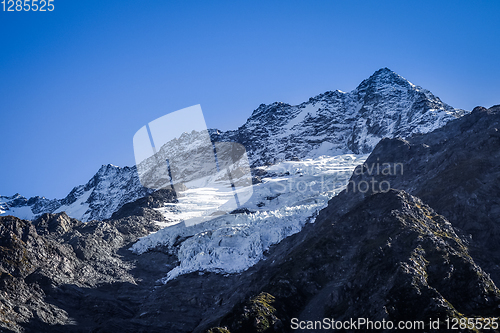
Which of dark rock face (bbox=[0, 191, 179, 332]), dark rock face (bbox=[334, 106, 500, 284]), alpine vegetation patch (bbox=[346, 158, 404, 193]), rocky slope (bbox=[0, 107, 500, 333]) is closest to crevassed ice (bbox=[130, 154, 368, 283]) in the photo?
rocky slope (bbox=[0, 107, 500, 333])

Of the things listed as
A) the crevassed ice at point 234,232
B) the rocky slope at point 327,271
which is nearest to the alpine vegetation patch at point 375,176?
the rocky slope at point 327,271

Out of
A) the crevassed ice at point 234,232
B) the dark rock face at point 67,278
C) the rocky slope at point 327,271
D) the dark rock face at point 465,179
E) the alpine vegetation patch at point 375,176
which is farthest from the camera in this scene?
the alpine vegetation patch at point 375,176

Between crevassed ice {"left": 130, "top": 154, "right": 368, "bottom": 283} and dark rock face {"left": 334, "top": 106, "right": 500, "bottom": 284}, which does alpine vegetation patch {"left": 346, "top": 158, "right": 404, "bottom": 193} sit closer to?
dark rock face {"left": 334, "top": 106, "right": 500, "bottom": 284}

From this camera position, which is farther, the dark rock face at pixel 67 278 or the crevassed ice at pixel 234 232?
the crevassed ice at pixel 234 232

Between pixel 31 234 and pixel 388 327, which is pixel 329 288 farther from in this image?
pixel 31 234

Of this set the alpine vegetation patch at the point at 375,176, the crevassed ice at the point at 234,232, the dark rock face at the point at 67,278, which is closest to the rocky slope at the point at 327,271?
the dark rock face at the point at 67,278

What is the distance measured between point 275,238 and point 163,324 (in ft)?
114

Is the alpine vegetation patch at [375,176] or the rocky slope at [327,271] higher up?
the alpine vegetation patch at [375,176]

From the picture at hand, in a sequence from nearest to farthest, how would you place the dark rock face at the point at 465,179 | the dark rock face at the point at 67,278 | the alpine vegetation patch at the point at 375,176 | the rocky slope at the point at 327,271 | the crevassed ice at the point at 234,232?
the rocky slope at the point at 327,271 → the dark rock face at the point at 465,179 → the dark rock face at the point at 67,278 → the crevassed ice at the point at 234,232 → the alpine vegetation patch at the point at 375,176

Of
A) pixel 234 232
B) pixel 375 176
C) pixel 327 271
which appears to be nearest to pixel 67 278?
pixel 234 232

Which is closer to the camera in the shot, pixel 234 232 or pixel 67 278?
pixel 67 278

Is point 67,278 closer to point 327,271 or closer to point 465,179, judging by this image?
point 327,271

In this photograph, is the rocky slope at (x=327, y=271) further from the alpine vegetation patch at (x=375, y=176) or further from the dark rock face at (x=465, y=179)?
the alpine vegetation patch at (x=375, y=176)

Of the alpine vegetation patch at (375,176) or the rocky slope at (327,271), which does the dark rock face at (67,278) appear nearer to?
the rocky slope at (327,271)
